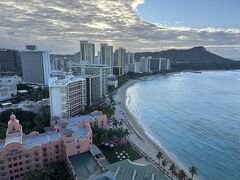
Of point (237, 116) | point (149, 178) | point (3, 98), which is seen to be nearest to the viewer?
point (149, 178)

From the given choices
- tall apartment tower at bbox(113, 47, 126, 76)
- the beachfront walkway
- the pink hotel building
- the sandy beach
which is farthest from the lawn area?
tall apartment tower at bbox(113, 47, 126, 76)

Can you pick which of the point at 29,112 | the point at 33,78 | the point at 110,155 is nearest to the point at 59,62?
the point at 33,78

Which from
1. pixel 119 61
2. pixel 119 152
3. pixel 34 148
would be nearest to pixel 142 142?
pixel 119 152

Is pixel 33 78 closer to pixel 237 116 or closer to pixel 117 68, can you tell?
pixel 117 68

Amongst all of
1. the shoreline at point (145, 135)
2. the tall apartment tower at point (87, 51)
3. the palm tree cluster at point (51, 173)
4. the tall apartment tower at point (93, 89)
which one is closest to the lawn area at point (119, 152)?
the shoreline at point (145, 135)

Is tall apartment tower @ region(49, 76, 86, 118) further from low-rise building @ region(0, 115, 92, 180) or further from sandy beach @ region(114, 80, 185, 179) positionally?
low-rise building @ region(0, 115, 92, 180)

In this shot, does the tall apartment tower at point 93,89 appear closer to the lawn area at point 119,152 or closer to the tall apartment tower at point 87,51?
the lawn area at point 119,152

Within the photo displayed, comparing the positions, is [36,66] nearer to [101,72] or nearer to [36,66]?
[36,66]
